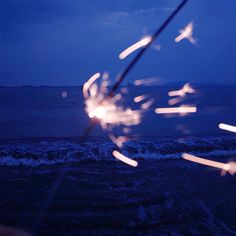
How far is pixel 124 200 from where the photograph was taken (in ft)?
27.5

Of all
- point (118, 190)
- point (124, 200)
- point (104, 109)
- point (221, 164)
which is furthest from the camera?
point (221, 164)

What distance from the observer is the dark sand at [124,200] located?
687 cm

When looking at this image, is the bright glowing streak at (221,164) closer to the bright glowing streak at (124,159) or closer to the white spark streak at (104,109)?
the bright glowing streak at (124,159)

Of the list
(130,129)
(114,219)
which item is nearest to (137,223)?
(114,219)

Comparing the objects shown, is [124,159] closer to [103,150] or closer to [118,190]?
[103,150]

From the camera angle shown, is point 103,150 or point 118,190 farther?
point 103,150

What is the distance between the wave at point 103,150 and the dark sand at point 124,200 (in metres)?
1.44

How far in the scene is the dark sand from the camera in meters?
6.87

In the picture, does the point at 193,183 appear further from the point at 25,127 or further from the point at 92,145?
the point at 25,127

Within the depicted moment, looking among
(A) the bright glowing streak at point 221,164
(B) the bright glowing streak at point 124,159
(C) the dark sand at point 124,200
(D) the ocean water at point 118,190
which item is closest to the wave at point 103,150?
(D) the ocean water at point 118,190

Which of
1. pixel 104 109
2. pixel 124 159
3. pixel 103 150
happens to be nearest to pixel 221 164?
pixel 124 159

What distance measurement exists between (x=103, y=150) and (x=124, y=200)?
253 inches

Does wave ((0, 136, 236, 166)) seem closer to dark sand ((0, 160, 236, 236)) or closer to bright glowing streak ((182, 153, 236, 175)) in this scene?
bright glowing streak ((182, 153, 236, 175))

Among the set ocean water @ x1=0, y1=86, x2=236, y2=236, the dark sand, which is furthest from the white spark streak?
the dark sand
